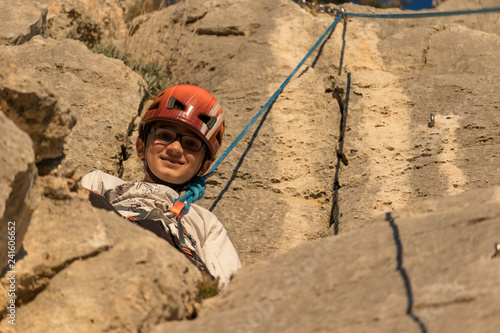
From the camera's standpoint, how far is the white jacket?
4.11 m

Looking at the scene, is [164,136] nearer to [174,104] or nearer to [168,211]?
[174,104]

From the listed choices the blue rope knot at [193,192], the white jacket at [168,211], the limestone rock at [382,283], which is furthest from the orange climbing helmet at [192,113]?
the limestone rock at [382,283]

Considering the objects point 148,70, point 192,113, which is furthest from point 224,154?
point 148,70

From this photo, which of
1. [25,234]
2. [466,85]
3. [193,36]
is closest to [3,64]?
[25,234]

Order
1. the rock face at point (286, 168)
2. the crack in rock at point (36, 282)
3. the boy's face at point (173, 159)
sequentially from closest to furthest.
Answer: the rock face at point (286, 168), the crack in rock at point (36, 282), the boy's face at point (173, 159)

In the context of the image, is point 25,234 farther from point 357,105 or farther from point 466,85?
point 466,85

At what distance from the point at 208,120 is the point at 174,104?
0.30 m

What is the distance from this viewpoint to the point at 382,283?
7.68 feet

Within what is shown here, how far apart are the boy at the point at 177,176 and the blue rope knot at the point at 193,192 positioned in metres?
0.06

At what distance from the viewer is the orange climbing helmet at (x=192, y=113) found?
4.72 meters

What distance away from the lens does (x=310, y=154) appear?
5617 millimetres

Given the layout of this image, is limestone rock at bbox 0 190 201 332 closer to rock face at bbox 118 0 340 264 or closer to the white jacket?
the white jacket

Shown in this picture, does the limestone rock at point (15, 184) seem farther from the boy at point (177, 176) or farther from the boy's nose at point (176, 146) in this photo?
the boy's nose at point (176, 146)

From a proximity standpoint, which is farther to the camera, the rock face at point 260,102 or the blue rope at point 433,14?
the rock face at point 260,102
